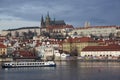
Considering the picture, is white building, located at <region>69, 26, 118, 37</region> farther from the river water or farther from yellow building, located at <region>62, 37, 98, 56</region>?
the river water

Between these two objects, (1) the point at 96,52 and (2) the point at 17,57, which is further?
(1) the point at 96,52

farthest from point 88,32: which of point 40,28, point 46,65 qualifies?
point 46,65

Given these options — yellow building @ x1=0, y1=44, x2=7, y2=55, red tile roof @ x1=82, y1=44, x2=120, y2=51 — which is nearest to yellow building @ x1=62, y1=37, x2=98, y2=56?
red tile roof @ x1=82, y1=44, x2=120, y2=51

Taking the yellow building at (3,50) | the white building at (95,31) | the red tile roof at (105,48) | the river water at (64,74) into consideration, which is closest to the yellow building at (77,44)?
the red tile roof at (105,48)

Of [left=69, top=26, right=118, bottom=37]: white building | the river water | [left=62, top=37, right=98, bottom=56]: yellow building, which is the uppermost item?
[left=69, top=26, right=118, bottom=37]: white building

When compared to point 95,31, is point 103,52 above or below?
below

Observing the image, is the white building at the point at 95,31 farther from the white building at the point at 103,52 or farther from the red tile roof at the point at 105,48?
the white building at the point at 103,52

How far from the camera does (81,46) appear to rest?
9462 cm

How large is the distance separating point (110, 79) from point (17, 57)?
41.9m

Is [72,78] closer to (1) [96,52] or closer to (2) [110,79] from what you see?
(2) [110,79]

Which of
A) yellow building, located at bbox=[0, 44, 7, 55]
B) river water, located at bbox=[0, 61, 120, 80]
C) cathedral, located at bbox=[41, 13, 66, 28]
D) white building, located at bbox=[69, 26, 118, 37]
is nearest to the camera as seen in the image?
river water, located at bbox=[0, 61, 120, 80]

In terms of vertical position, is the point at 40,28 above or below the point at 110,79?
above

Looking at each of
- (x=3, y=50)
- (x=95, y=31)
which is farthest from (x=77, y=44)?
(x=95, y=31)

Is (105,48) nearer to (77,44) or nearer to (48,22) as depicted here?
(77,44)
